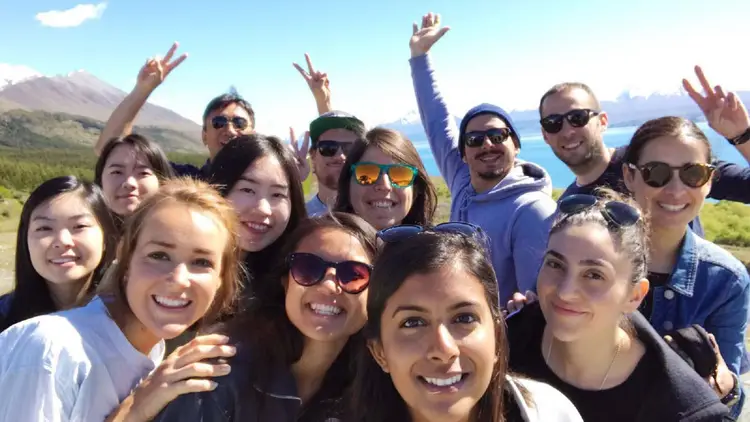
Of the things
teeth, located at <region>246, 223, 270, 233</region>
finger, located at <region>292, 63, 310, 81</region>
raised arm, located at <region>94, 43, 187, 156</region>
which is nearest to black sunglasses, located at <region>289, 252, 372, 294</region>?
teeth, located at <region>246, 223, 270, 233</region>

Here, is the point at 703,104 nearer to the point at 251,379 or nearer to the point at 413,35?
the point at 413,35

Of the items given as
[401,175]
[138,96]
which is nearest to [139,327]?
[401,175]

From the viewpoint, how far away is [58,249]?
12.2 ft

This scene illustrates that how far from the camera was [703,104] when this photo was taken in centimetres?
441

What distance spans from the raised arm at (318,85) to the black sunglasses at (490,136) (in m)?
2.92

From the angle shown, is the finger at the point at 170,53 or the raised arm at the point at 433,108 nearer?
the raised arm at the point at 433,108

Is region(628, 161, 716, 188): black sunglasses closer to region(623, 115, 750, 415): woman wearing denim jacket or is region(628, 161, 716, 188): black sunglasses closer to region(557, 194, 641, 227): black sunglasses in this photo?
region(623, 115, 750, 415): woman wearing denim jacket

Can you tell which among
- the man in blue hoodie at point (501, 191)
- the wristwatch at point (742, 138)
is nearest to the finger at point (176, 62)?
the man in blue hoodie at point (501, 191)

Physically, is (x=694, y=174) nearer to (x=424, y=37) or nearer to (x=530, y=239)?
(x=530, y=239)

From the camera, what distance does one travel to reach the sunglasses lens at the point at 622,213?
293 cm

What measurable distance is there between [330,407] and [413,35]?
4.89 metres

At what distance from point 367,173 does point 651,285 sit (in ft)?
7.23

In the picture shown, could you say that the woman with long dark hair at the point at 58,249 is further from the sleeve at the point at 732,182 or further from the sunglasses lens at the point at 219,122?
the sleeve at the point at 732,182

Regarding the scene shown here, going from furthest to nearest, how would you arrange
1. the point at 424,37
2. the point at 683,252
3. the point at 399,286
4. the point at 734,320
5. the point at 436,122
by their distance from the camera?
the point at 424,37 → the point at 436,122 → the point at 683,252 → the point at 734,320 → the point at 399,286
